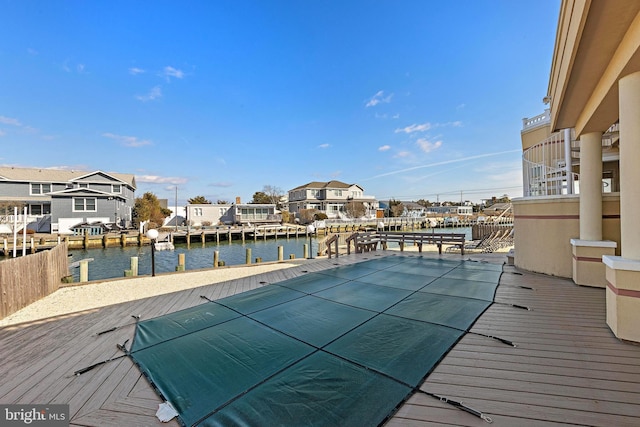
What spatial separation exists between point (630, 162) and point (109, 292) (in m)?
9.38

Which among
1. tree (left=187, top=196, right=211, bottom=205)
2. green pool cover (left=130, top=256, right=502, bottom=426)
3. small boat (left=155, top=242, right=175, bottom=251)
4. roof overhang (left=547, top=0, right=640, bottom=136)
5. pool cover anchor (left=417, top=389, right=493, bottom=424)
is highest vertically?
tree (left=187, top=196, right=211, bottom=205)

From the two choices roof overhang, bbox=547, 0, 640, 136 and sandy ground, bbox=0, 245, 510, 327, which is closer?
roof overhang, bbox=547, 0, 640, 136

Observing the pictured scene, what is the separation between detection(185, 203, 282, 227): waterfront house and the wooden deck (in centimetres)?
3397

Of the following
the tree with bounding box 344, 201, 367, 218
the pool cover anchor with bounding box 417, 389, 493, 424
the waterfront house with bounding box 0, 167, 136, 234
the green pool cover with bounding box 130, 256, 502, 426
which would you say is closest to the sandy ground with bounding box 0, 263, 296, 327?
the green pool cover with bounding box 130, 256, 502, 426

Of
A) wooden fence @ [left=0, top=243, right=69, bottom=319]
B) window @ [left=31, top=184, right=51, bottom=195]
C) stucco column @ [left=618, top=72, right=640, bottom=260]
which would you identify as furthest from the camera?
window @ [left=31, top=184, right=51, bottom=195]

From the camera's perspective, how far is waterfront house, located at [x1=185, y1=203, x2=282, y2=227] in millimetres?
37500

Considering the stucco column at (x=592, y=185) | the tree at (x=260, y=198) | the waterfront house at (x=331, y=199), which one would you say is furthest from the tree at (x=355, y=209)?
the stucco column at (x=592, y=185)

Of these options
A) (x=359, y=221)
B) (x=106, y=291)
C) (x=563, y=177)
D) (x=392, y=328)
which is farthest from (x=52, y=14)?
(x=359, y=221)

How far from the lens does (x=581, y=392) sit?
2.08 meters

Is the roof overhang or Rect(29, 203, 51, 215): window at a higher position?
the roof overhang

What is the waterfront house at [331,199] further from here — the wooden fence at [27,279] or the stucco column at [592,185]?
the stucco column at [592,185]

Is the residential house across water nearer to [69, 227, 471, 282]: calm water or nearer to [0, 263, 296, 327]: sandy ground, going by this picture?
[69, 227, 471, 282]: calm water

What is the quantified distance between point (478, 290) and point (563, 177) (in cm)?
379

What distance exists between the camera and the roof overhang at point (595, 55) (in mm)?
2445
